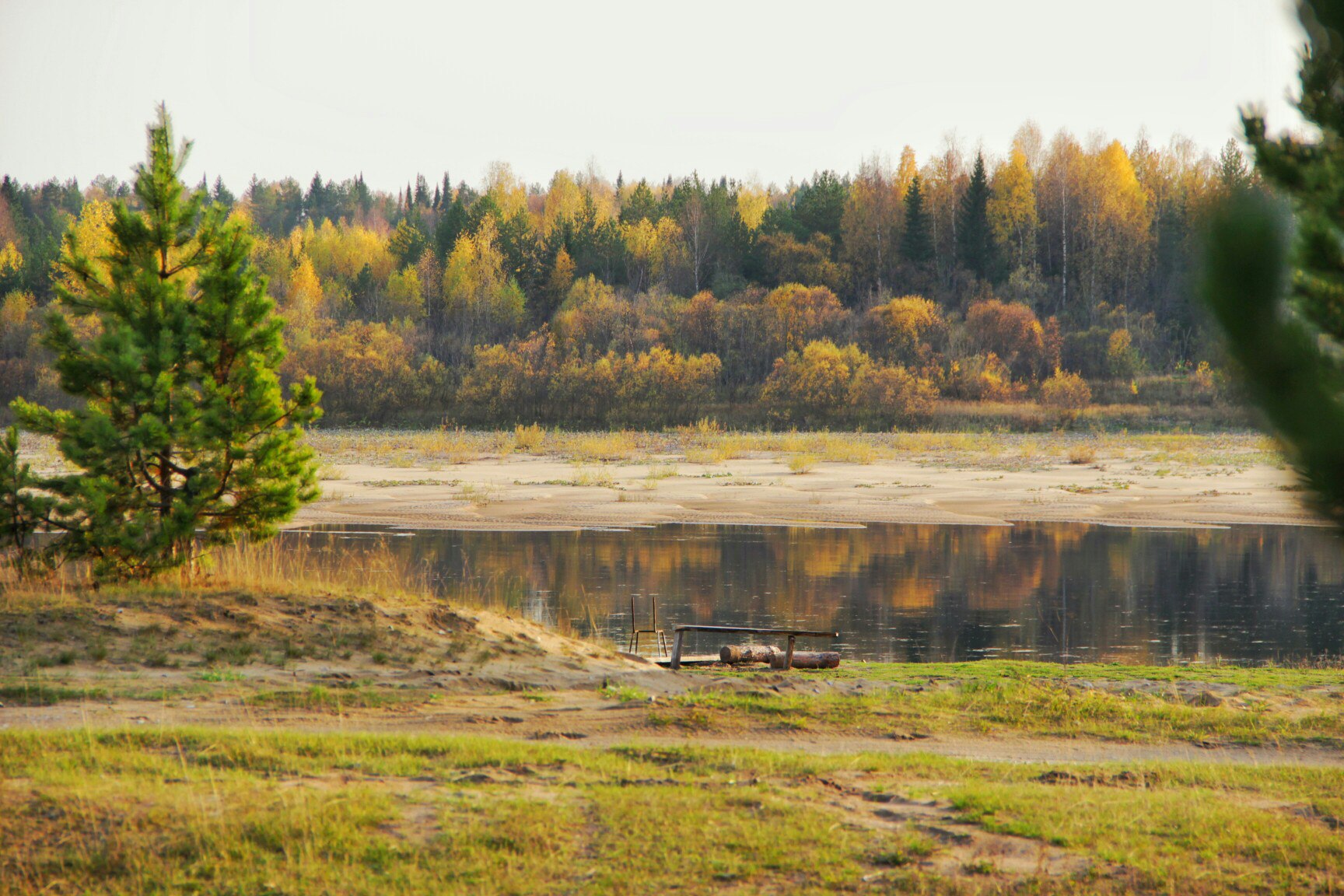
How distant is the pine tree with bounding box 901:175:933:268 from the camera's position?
89.2 m

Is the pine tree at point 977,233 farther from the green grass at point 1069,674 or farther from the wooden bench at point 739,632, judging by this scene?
the wooden bench at point 739,632

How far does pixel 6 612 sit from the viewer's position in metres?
12.7

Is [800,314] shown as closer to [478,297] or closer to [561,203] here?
[478,297]

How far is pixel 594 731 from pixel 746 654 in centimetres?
517

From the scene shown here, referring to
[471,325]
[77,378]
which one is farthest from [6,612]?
[471,325]

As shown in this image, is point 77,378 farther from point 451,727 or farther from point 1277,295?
point 1277,295

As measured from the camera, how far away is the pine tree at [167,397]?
15.0 meters

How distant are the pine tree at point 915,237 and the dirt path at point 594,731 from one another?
269ft

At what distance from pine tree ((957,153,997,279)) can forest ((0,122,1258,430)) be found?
18cm

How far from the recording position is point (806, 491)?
38156mm

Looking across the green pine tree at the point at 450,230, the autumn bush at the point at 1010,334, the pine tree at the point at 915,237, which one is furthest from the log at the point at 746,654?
the green pine tree at the point at 450,230

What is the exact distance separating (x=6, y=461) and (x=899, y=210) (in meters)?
84.8

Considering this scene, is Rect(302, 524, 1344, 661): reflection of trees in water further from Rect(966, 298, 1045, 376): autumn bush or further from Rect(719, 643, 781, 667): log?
Rect(966, 298, 1045, 376): autumn bush

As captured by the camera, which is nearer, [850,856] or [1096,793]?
[850,856]
